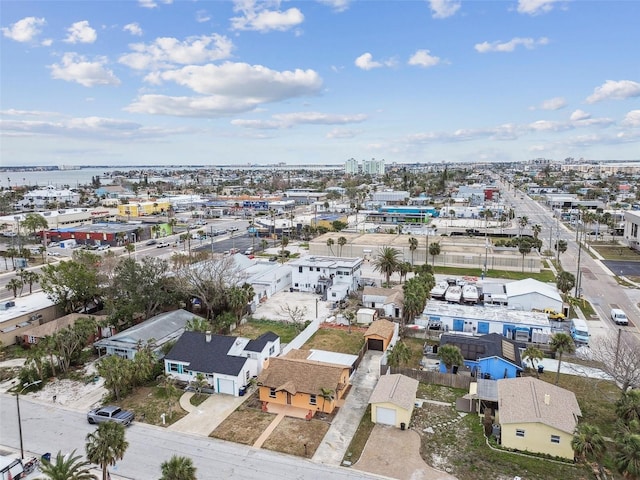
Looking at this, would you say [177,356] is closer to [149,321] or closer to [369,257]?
[149,321]

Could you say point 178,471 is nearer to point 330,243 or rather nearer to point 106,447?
point 106,447

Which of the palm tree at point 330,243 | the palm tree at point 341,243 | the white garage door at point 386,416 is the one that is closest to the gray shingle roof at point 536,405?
the white garage door at point 386,416

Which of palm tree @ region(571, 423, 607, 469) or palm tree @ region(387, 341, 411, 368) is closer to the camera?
palm tree @ region(571, 423, 607, 469)

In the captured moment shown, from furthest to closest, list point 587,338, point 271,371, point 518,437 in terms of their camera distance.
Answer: point 587,338
point 271,371
point 518,437

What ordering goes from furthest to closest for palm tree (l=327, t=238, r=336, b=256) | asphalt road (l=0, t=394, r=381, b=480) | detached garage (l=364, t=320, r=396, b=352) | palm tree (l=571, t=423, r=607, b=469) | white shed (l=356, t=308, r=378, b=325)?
1. palm tree (l=327, t=238, r=336, b=256)
2. white shed (l=356, t=308, r=378, b=325)
3. detached garage (l=364, t=320, r=396, b=352)
4. asphalt road (l=0, t=394, r=381, b=480)
5. palm tree (l=571, t=423, r=607, b=469)

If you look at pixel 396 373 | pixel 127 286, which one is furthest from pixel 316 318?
pixel 127 286

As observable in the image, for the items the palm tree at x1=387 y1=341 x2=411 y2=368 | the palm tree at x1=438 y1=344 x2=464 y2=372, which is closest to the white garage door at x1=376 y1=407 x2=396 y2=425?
the palm tree at x1=387 y1=341 x2=411 y2=368

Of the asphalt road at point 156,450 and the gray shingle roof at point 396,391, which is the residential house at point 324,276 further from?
the asphalt road at point 156,450

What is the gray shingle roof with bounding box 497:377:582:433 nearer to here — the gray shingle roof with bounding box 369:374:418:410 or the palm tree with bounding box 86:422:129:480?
the gray shingle roof with bounding box 369:374:418:410
